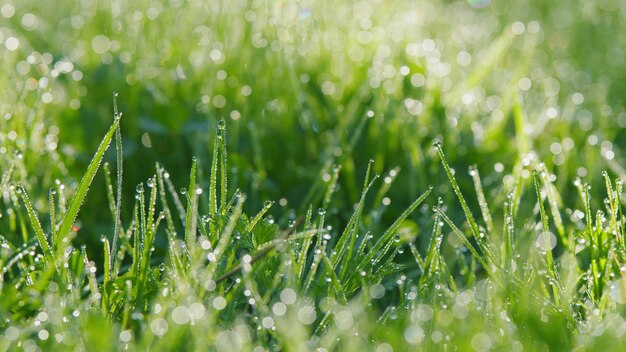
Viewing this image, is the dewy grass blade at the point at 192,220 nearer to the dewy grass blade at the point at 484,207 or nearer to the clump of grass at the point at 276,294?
the clump of grass at the point at 276,294

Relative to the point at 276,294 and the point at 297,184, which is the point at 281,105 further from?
the point at 276,294

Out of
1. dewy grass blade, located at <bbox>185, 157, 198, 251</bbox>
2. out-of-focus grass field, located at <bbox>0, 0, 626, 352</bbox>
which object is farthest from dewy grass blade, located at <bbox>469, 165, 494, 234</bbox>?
dewy grass blade, located at <bbox>185, 157, 198, 251</bbox>

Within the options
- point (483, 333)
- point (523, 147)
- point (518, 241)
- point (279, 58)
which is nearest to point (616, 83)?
point (523, 147)

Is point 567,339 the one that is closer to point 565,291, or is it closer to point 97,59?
point 565,291

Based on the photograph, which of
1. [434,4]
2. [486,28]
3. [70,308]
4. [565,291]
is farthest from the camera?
[434,4]

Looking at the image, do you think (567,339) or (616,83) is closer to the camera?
(567,339)

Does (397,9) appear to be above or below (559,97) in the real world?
above

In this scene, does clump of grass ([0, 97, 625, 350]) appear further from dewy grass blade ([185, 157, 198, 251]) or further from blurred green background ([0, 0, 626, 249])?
blurred green background ([0, 0, 626, 249])

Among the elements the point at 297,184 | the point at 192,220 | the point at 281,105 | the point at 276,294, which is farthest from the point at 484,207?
the point at 281,105

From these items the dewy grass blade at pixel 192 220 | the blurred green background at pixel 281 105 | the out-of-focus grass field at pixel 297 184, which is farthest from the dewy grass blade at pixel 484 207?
the dewy grass blade at pixel 192 220
